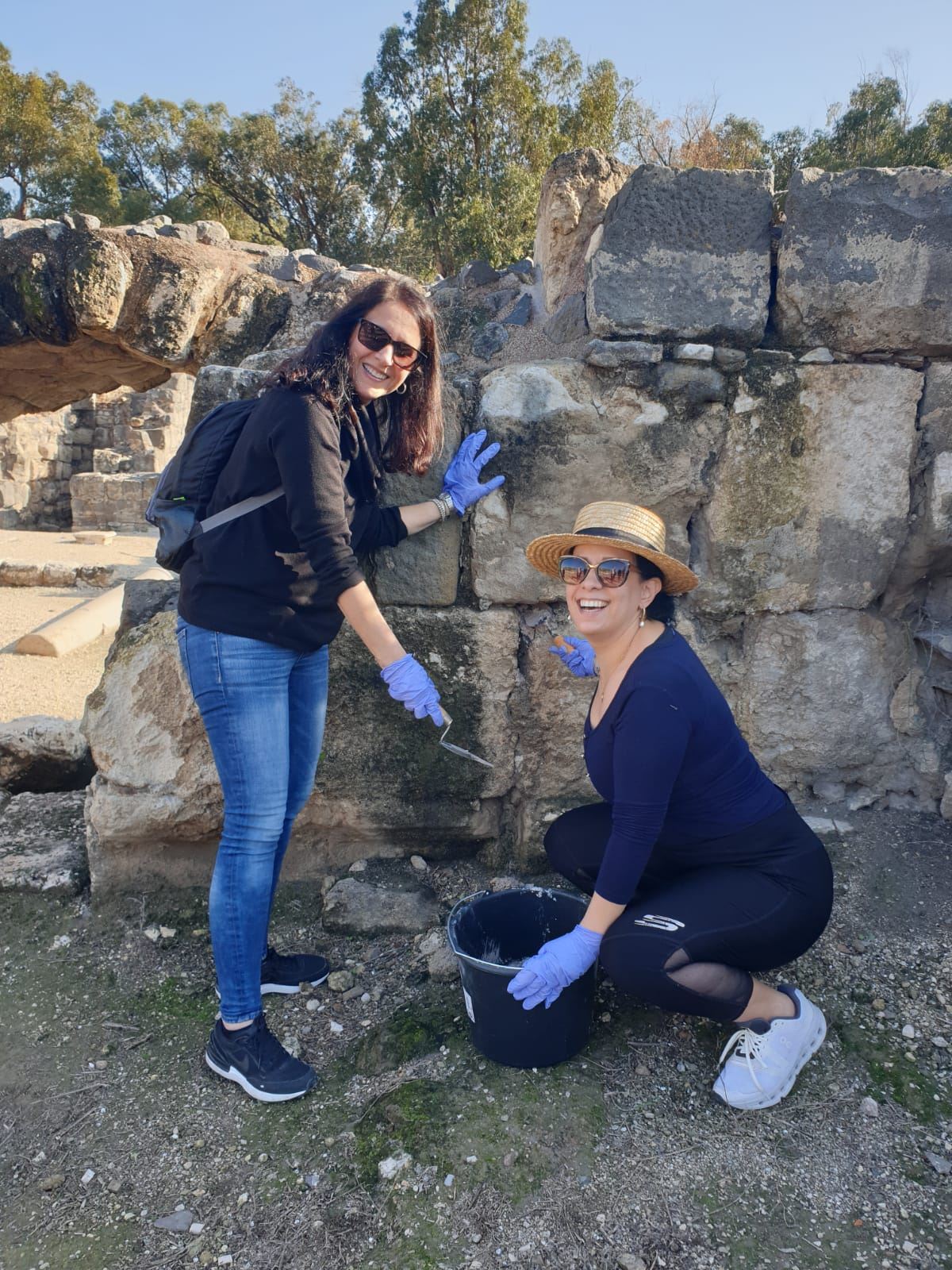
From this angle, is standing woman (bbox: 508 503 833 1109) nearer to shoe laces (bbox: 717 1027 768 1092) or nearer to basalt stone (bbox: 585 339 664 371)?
shoe laces (bbox: 717 1027 768 1092)

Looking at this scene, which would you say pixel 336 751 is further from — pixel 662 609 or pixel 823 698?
pixel 823 698

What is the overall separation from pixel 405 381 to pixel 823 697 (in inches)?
62.7

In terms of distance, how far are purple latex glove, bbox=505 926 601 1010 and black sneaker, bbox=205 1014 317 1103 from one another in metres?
0.57

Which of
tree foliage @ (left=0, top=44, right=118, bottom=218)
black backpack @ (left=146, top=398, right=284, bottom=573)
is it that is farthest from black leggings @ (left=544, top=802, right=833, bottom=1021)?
tree foliage @ (left=0, top=44, right=118, bottom=218)

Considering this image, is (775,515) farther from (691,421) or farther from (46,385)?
(46,385)

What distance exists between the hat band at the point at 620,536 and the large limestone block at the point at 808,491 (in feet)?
2.51

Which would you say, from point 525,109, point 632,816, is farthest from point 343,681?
point 525,109

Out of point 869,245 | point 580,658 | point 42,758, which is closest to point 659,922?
point 580,658

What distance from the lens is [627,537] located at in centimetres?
186

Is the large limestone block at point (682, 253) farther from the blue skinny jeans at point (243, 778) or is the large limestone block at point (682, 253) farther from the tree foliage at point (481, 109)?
the tree foliage at point (481, 109)

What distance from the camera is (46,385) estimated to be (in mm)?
4832

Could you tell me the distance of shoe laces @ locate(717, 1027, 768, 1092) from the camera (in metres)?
1.83

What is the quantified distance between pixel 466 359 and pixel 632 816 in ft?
5.34

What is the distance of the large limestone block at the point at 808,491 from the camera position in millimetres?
2473
